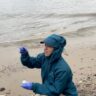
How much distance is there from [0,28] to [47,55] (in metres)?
9.96

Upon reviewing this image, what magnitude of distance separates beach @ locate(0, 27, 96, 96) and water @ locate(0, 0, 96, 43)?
1.71m

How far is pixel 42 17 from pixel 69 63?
27.8 feet

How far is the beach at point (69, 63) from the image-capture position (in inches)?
304

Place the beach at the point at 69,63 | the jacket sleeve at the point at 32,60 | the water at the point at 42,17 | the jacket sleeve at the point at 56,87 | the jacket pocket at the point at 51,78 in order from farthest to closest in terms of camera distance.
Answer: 1. the water at the point at 42,17
2. the beach at the point at 69,63
3. the jacket sleeve at the point at 32,60
4. the jacket pocket at the point at 51,78
5. the jacket sleeve at the point at 56,87

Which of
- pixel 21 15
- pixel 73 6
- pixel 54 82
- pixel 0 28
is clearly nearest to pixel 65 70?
pixel 54 82

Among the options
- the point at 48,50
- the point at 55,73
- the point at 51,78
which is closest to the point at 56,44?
the point at 48,50

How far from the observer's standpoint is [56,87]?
543cm

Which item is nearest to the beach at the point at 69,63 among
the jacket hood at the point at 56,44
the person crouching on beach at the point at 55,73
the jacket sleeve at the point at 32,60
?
the jacket sleeve at the point at 32,60

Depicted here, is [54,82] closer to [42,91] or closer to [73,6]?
[42,91]

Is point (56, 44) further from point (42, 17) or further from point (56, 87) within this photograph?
point (42, 17)

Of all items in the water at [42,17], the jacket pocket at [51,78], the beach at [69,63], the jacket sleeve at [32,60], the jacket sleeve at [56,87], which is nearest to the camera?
the jacket sleeve at [56,87]

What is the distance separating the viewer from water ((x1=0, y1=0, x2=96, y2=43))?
1418 cm

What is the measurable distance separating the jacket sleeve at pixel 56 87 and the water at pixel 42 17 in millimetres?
7351

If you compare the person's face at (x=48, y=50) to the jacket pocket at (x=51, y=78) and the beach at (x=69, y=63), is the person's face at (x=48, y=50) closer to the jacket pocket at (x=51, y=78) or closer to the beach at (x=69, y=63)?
the jacket pocket at (x=51, y=78)
